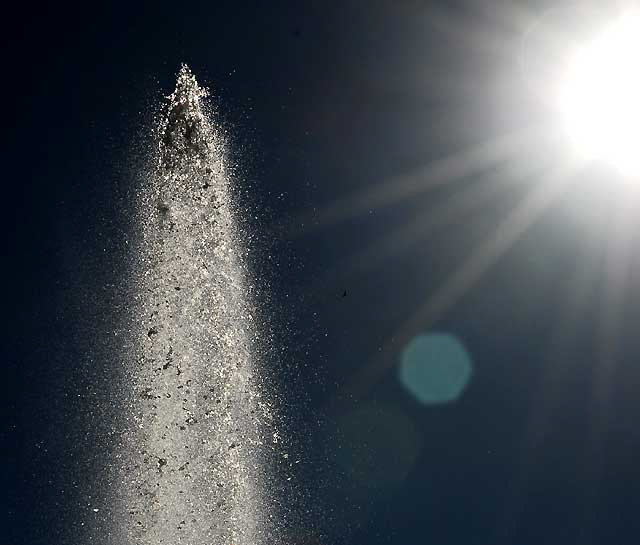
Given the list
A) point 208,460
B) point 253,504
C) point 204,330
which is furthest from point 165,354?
point 253,504

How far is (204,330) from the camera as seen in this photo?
20141 millimetres

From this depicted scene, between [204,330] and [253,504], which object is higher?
[204,330]

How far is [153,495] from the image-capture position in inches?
742

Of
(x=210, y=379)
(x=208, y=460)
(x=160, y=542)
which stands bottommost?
(x=160, y=542)

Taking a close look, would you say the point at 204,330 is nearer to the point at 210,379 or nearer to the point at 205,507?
the point at 210,379

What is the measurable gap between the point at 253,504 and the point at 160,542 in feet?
7.58

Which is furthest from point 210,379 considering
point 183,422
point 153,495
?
point 153,495

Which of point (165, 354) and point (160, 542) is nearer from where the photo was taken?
point (160, 542)

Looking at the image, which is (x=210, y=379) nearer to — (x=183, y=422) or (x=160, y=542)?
(x=183, y=422)

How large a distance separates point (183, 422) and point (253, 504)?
253 cm

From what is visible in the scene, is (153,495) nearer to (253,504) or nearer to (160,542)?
(160,542)

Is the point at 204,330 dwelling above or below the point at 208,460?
above

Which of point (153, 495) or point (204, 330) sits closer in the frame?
point (153, 495)

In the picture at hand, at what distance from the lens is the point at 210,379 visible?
65.3 feet
